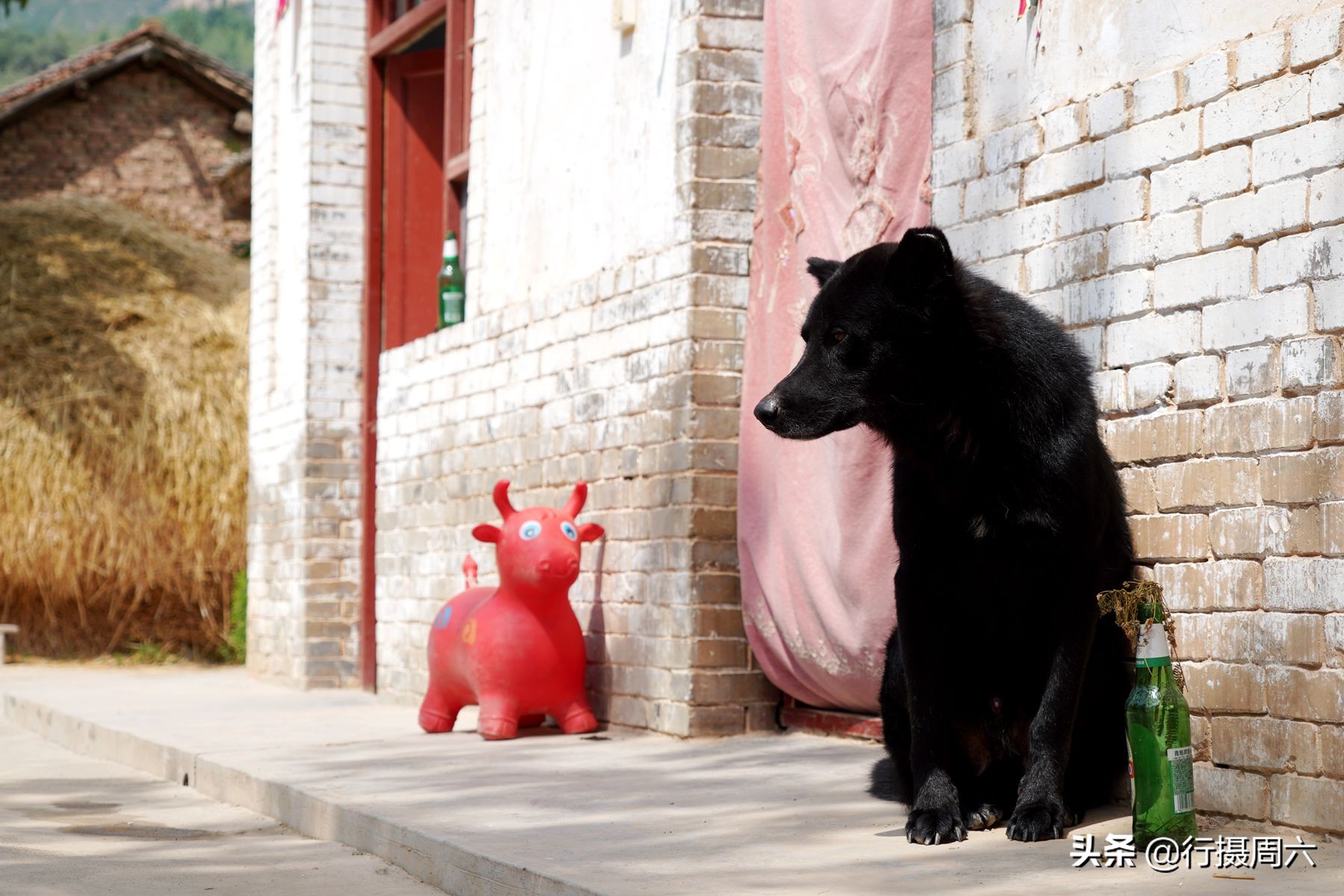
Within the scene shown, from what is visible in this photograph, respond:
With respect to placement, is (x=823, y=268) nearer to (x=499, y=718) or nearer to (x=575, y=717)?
(x=499, y=718)

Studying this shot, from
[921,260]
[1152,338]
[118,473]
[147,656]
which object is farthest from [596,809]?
[147,656]

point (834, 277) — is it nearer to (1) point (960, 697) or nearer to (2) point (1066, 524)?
(2) point (1066, 524)

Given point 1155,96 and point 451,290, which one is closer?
point 1155,96

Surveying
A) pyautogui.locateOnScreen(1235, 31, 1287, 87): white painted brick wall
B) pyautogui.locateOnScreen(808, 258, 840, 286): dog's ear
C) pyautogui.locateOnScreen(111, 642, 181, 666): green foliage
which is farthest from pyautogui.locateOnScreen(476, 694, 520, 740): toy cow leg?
pyautogui.locateOnScreen(111, 642, 181, 666): green foliage

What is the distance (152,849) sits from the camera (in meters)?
5.03

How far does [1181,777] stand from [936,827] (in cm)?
59

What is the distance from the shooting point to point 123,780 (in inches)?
269

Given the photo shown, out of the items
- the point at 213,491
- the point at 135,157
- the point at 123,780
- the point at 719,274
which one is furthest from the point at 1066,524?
the point at 135,157

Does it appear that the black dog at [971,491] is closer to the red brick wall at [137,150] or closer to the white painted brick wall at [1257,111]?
the white painted brick wall at [1257,111]

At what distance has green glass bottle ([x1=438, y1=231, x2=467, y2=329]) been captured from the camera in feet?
30.5

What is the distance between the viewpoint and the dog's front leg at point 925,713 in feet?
12.9

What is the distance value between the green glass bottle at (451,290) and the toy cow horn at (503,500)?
261 cm

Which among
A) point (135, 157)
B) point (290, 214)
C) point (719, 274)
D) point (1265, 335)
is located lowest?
A: point (1265, 335)

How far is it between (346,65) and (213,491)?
4.10 m
